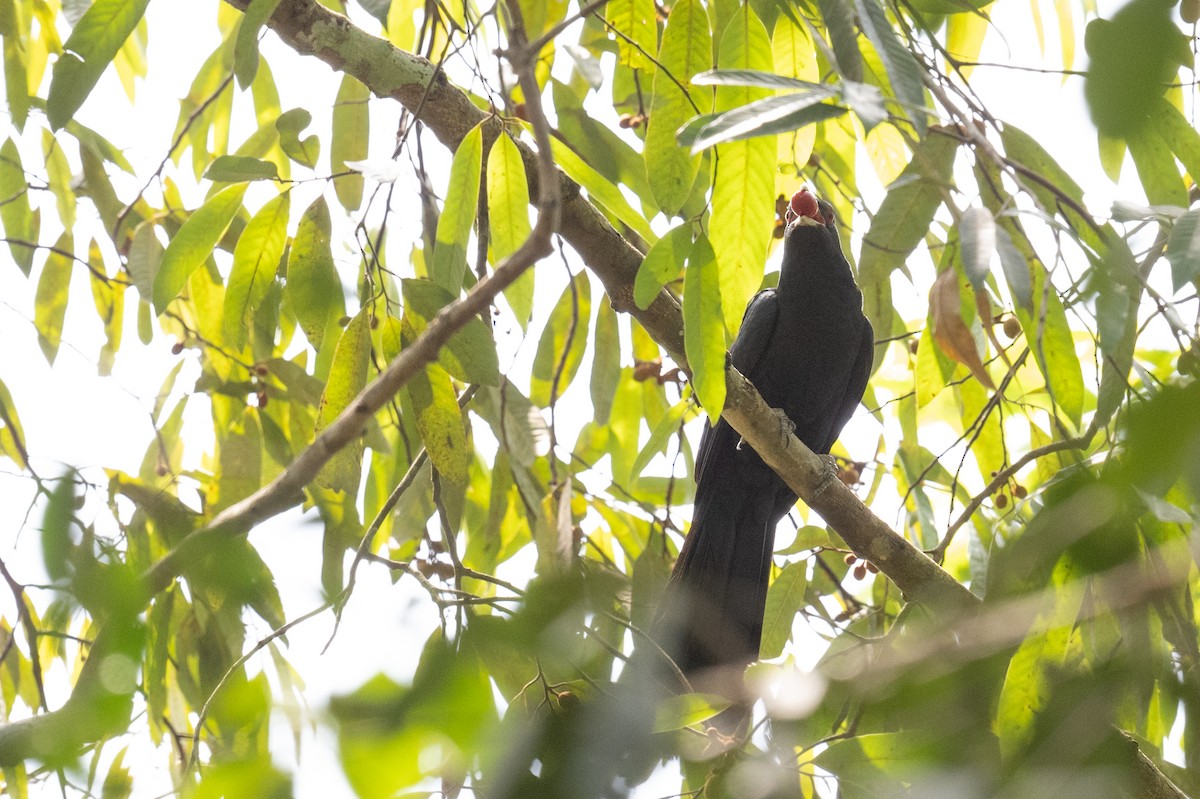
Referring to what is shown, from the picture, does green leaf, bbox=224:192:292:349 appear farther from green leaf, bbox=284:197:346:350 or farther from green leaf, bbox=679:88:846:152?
green leaf, bbox=679:88:846:152

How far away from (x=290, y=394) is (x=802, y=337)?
1.60 m

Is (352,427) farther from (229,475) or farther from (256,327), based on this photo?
(229,475)

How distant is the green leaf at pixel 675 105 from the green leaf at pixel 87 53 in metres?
0.84

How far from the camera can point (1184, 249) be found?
120 cm

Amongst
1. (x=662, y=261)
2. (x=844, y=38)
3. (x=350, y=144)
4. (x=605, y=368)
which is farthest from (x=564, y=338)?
(x=844, y=38)

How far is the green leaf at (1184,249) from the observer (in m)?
1.17

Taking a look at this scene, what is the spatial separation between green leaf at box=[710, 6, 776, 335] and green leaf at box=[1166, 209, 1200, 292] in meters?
0.52

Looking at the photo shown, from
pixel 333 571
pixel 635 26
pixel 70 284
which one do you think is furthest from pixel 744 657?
pixel 70 284

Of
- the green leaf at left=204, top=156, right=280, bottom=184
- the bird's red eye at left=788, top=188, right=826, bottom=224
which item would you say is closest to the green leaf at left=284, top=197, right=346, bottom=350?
the green leaf at left=204, top=156, right=280, bottom=184

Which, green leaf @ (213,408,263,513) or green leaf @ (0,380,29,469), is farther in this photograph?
green leaf @ (213,408,263,513)

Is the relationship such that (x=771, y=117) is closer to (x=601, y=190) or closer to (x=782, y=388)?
(x=601, y=190)

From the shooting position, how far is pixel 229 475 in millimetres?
2443

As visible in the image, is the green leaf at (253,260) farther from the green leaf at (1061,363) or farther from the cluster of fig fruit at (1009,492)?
the cluster of fig fruit at (1009,492)

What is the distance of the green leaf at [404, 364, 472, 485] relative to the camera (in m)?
1.74
